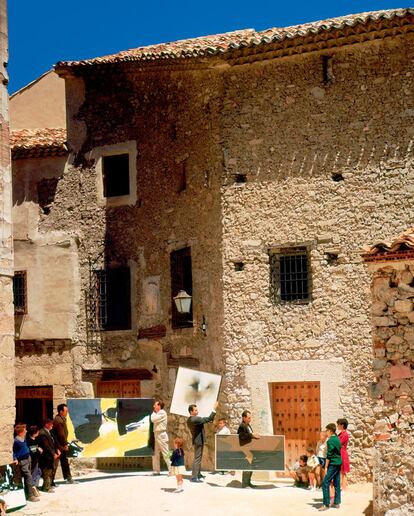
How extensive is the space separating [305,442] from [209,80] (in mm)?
7347

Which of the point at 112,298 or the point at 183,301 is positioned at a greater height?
the point at 112,298

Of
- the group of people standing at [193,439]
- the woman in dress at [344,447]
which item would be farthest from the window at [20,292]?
the woman in dress at [344,447]

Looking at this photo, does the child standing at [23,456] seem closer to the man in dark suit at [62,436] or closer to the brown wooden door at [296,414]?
the man in dark suit at [62,436]

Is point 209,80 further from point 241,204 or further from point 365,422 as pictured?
point 365,422

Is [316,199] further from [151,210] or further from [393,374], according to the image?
[393,374]

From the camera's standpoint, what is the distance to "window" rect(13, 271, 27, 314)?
82.2ft

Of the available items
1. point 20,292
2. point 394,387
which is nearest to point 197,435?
point 394,387

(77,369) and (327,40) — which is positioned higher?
(327,40)

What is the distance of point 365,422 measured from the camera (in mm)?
19812

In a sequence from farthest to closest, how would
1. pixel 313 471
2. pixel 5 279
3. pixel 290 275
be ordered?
pixel 290 275 → pixel 313 471 → pixel 5 279

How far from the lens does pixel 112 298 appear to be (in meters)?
24.3

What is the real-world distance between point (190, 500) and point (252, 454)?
4.73ft

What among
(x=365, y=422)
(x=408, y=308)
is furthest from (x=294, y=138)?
(x=408, y=308)

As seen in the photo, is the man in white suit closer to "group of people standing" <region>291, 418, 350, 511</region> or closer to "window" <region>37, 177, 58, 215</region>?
"group of people standing" <region>291, 418, 350, 511</region>
